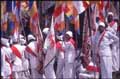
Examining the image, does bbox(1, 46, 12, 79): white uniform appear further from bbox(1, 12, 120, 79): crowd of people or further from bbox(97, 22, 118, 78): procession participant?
bbox(97, 22, 118, 78): procession participant

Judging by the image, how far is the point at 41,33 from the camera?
76.1ft

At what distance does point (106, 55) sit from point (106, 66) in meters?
0.37

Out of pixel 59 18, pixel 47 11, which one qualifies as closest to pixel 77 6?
pixel 59 18

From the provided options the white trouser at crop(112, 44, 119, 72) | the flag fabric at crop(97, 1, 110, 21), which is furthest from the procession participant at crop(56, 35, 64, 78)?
the flag fabric at crop(97, 1, 110, 21)

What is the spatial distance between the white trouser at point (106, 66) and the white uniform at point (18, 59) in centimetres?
265

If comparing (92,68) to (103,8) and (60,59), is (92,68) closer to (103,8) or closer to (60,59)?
(60,59)

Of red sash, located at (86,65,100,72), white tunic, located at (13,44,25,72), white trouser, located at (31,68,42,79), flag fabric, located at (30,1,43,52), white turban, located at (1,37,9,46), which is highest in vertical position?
flag fabric, located at (30,1,43,52)

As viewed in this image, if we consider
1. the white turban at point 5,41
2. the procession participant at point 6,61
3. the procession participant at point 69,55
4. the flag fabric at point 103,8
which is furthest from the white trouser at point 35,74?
the flag fabric at point 103,8

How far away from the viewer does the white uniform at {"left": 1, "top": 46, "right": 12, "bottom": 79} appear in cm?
2141

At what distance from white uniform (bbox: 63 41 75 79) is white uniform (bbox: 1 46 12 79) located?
209 cm

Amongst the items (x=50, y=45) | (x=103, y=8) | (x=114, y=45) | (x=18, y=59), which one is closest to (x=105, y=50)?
(x=114, y=45)

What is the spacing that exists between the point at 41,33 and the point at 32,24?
1.60ft

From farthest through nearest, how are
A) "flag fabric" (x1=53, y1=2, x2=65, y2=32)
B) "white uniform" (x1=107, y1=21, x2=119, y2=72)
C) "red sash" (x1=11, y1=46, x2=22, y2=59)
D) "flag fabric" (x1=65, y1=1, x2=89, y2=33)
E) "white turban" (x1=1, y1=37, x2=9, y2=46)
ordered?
"flag fabric" (x1=65, y1=1, x2=89, y2=33) → "flag fabric" (x1=53, y1=2, x2=65, y2=32) → "white uniform" (x1=107, y1=21, x2=119, y2=72) → "white turban" (x1=1, y1=37, x2=9, y2=46) → "red sash" (x1=11, y1=46, x2=22, y2=59)

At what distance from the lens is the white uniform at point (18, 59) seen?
2196 cm
